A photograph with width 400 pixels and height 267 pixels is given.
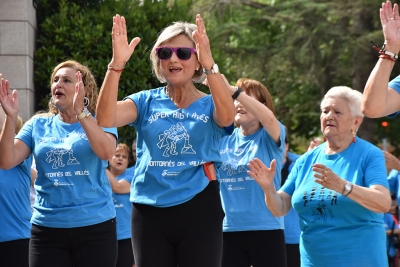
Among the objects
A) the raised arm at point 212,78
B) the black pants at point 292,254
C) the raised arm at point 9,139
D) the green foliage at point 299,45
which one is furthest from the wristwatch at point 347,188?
the green foliage at point 299,45

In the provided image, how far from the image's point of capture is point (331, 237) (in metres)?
5.36

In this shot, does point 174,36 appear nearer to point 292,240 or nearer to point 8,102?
point 8,102

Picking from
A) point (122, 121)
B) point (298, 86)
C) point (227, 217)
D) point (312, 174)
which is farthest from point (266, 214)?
point (298, 86)

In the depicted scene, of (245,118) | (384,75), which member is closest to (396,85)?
(384,75)

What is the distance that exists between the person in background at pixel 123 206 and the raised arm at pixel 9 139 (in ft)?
9.83

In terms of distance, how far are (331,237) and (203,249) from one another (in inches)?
42.3

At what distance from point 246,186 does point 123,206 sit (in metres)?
2.68

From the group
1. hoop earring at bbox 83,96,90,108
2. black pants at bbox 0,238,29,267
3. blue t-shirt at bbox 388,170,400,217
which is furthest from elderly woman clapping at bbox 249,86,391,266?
blue t-shirt at bbox 388,170,400,217

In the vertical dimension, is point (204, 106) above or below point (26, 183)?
above

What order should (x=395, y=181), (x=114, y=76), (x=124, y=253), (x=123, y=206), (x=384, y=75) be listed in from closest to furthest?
1. (x=384, y=75)
2. (x=114, y=76)
3. (x=395, y=181)
4. (x=124, y=253)
5. (x=123, y=206)

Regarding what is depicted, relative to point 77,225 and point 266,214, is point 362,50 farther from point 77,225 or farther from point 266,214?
point 77,225

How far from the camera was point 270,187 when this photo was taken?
218 inches

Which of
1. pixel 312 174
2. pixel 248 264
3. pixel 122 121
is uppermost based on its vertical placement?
pixel 122 121

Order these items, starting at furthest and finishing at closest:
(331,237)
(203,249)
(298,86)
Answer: (298,86) → (331,237) → (203,249)
